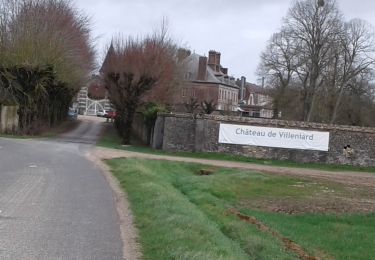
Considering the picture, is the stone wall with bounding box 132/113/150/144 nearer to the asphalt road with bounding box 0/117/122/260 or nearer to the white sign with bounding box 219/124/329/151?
the white sign with bounding box 219/124/329/151

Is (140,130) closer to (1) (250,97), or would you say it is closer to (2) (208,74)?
(2) (208,74)

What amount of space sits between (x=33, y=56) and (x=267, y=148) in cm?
1795

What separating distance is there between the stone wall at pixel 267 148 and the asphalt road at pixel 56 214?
664 inches

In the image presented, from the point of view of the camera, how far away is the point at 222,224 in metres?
13.4

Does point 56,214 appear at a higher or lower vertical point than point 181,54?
lower

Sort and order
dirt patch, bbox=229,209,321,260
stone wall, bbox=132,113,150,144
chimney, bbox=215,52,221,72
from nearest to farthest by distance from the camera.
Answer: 1. dirt patch, bbox=229,209,321,260
2. stone wall, bbox=132,113,150,144
3. chimney, bbox=215,52,221,72

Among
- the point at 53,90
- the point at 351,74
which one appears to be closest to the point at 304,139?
the point at 53,90

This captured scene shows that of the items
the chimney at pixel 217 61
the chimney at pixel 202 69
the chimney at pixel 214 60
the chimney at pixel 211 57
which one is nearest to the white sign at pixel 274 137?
the chimney at pixel 202 69

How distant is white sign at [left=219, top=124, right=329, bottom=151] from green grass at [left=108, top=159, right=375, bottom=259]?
14.7 metres

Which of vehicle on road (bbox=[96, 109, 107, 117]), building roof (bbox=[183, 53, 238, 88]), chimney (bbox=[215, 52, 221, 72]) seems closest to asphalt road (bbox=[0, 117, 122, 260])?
building roof (bbox=[183, 53, 238, 88])

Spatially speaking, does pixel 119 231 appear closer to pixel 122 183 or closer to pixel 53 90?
pixel 122 183

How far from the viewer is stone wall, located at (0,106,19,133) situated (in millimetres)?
42562

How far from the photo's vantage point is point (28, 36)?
44000 mm

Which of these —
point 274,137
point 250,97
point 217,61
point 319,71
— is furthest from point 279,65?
point 250,97
